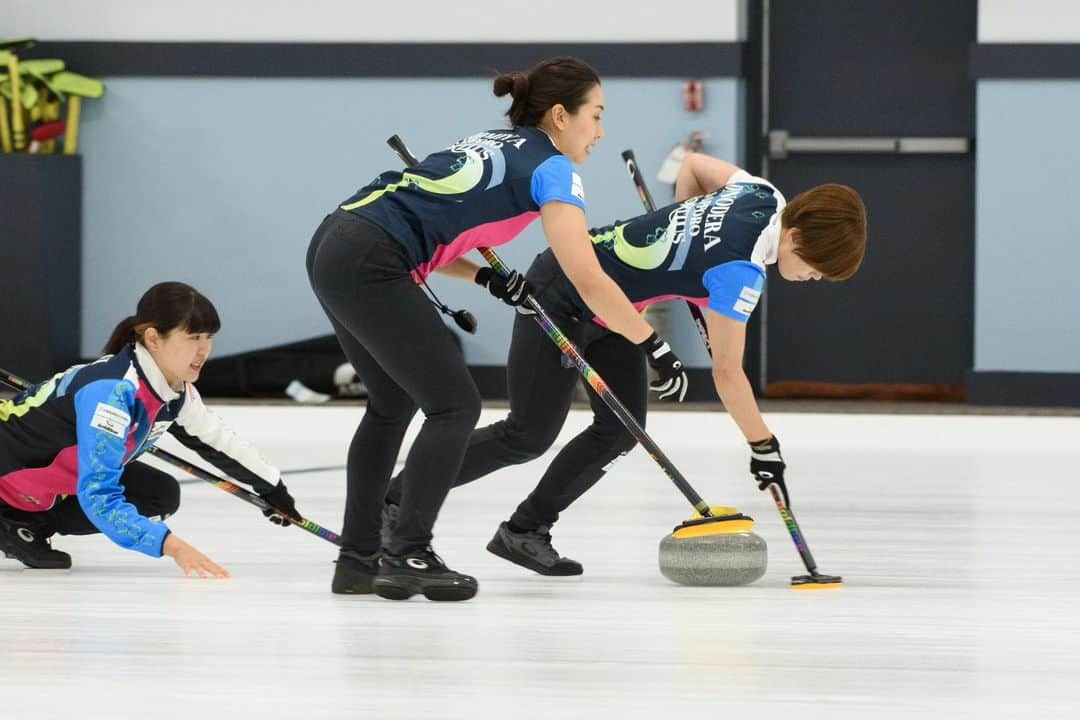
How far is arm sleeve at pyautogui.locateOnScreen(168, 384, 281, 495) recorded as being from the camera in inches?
123

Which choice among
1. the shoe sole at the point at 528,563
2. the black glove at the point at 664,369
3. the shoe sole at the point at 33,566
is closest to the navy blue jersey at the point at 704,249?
the black glove at the point at 664,369

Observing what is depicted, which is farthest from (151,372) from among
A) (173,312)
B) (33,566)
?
(33,566)

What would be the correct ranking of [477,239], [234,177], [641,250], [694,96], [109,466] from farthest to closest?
[234,177], [694,96], [641,250], [109,466], [477,239]

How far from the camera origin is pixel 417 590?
9.09 ft

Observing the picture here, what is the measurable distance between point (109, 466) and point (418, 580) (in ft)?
1.91

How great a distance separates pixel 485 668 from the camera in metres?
2.24

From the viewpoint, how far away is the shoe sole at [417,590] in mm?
2766

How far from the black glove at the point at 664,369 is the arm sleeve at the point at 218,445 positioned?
2.72 ft

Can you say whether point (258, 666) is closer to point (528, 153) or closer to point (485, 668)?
point (485, 668)

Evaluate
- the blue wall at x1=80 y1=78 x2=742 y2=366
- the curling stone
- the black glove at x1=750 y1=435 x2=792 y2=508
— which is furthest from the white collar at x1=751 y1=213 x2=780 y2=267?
the blue wall at x1=80 y1=78 x2=742 y2=366

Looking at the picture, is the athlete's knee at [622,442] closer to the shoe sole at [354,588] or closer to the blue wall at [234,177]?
the shoe sole at [354,588]

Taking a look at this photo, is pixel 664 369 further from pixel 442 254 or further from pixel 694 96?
pixel 694 96

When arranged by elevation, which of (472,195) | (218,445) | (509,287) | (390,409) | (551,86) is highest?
(551,86)

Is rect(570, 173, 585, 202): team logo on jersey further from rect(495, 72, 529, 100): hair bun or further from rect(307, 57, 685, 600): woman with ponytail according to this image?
rect(495, 72, 529, 100): hair bun
